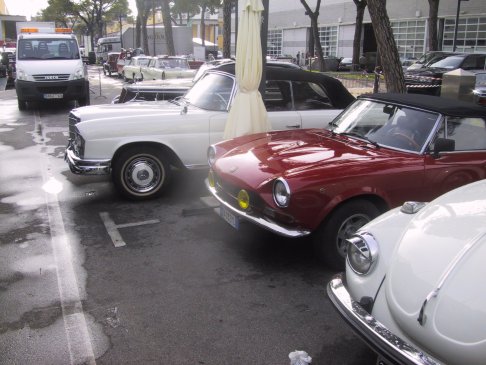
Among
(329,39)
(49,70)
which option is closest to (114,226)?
(49,70)

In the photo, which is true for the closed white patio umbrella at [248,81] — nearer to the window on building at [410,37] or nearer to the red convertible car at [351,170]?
the red convertible car at [351,170]

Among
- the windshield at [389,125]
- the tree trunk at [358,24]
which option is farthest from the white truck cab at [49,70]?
the tree trunk at [358,24]

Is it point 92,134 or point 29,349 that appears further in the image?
point 92,134

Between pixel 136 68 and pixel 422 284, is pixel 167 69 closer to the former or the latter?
pixel 136 68

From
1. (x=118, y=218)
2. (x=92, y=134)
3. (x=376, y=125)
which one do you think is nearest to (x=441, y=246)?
(x=376, y=125)

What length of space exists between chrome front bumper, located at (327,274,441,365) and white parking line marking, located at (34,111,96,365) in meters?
1.62

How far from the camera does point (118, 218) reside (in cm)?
586

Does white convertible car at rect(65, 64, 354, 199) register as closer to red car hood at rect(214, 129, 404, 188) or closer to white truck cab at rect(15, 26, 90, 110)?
red car hood at rect(214, 129, 404, 188)

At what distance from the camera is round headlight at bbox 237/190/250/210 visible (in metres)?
4.40

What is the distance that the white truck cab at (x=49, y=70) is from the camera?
14281mm

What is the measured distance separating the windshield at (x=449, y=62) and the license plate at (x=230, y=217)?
50.0 feet

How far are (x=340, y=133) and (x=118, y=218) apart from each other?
274 cm

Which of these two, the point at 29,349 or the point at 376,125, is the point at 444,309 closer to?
the point at 29,349

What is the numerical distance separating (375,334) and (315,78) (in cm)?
482
